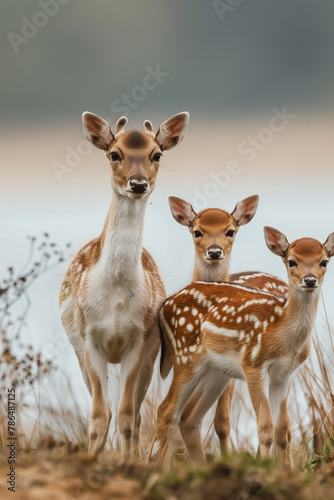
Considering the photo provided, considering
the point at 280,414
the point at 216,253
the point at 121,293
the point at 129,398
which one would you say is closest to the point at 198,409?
the point at 129,398

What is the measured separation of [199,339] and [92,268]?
1.07 metres

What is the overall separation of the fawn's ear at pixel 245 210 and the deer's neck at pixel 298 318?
1503 millimetres

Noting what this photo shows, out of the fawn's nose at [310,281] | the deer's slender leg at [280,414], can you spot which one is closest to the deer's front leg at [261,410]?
the deer's slender leg at [280,414]

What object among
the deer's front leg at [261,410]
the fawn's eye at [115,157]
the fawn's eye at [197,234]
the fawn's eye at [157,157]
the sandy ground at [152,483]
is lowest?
the sandy ground at [152,483]

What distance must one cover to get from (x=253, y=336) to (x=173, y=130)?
6.38ft

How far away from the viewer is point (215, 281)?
Answer: 7051 millimetres

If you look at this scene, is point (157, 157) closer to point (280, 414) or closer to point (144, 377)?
point (144, 377)

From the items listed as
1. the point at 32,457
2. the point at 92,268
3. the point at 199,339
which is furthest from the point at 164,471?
the point at 92,268

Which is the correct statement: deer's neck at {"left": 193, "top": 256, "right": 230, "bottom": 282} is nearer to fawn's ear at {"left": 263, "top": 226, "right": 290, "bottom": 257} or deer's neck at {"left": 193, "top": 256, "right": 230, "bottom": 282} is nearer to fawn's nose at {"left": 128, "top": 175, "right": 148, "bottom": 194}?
fawn's ear at {"left": 263, "top": 226, "right": 290, "bottom": 257}

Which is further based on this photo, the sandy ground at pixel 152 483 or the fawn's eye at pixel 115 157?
the fawn's eye at pixel 115 157

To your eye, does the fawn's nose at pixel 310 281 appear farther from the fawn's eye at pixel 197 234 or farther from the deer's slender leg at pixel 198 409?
the fawn's eye at pixel 197 234

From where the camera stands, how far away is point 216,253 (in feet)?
23.2

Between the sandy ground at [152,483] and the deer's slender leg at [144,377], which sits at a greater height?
the deer's slender leg at [144,377]

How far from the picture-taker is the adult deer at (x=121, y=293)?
6566 millimetres
